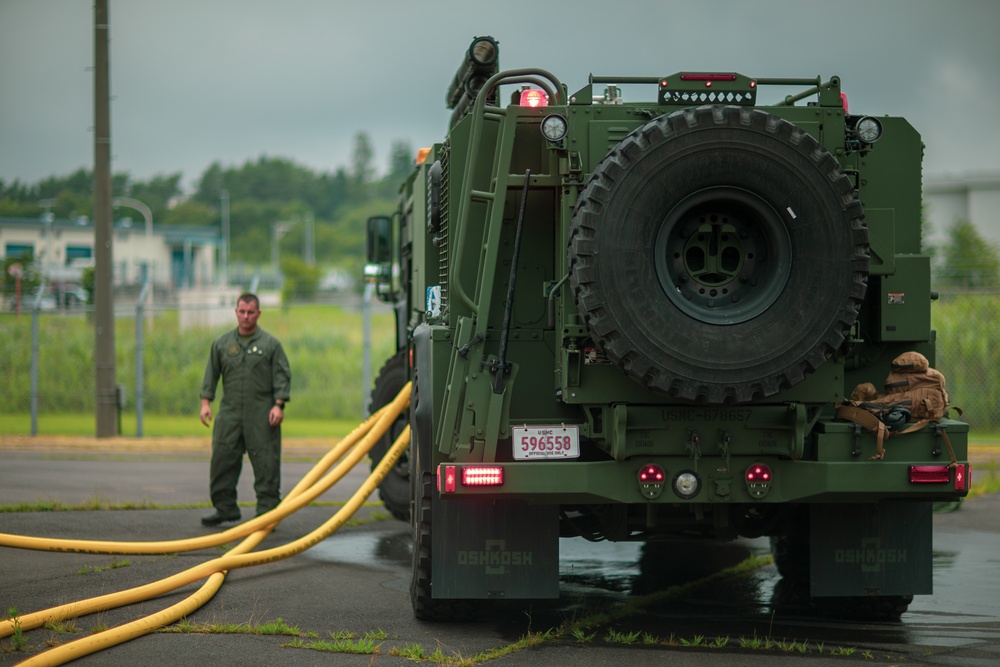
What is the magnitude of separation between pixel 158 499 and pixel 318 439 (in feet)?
20.0

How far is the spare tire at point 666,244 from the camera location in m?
6.08

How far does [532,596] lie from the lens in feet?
22.2

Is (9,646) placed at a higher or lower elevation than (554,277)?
lower

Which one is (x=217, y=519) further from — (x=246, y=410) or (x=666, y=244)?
(x=666, y=244)

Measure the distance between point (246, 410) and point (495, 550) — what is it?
14.0 feet

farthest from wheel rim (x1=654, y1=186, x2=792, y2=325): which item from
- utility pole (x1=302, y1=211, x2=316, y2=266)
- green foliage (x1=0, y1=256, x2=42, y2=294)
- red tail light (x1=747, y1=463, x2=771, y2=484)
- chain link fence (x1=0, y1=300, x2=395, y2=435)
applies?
utility pole (x1=302, y1=211, x2=316, y2=266)

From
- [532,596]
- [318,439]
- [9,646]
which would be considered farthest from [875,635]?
[318,439]

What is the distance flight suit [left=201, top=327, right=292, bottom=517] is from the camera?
1039 cm

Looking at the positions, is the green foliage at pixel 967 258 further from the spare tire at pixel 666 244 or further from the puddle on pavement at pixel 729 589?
the spare tire at pixel 666 244

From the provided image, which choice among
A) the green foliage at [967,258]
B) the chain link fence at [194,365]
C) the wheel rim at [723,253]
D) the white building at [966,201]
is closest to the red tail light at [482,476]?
the wheel rim at [723,253]

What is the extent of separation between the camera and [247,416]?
10438 mm

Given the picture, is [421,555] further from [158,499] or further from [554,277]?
[158,499]

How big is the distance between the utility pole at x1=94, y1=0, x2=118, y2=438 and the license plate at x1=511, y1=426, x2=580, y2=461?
12.5m

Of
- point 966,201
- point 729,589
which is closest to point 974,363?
point 729,589
